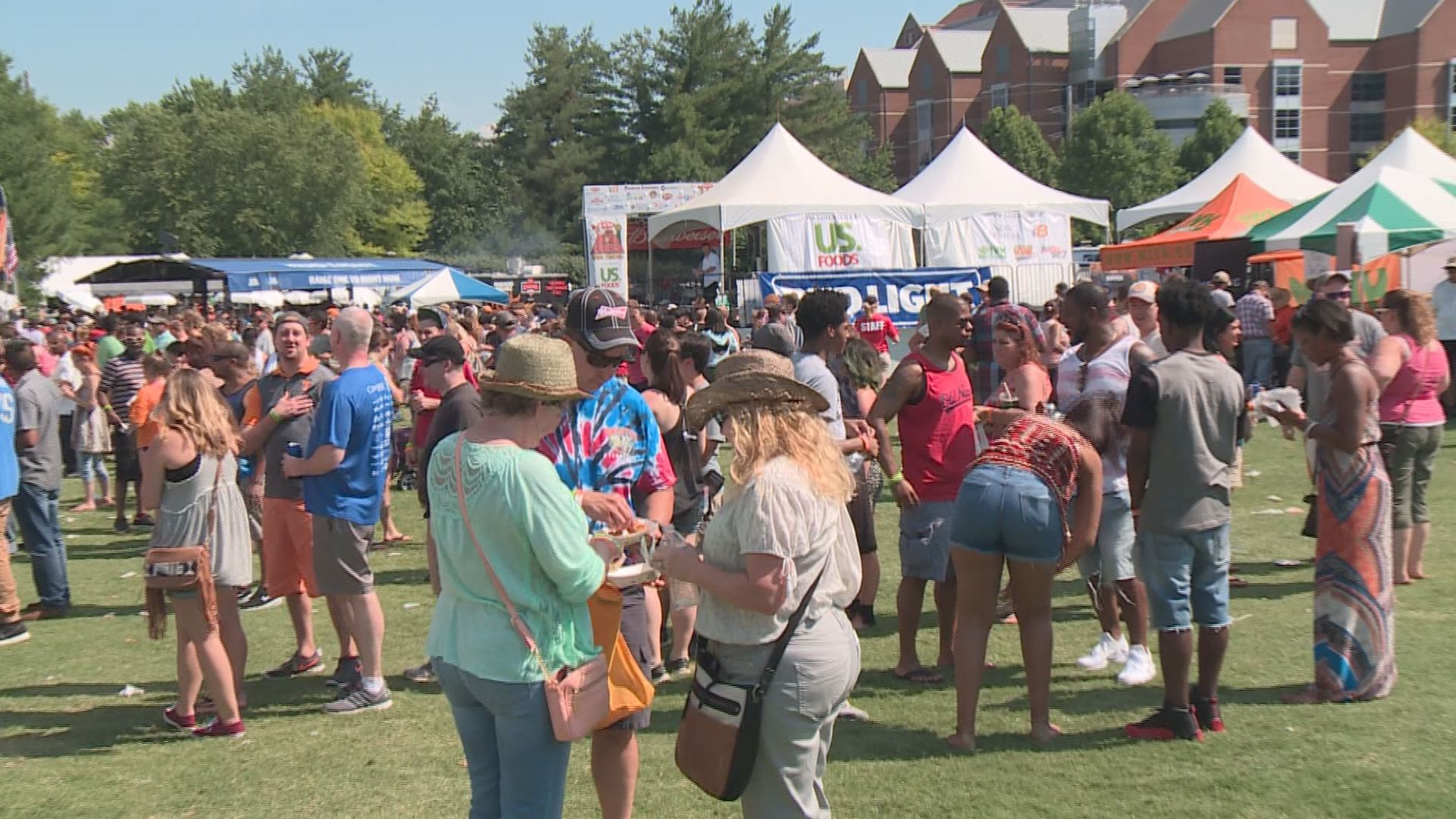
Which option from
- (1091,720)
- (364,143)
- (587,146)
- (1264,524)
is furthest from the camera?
(364,143)

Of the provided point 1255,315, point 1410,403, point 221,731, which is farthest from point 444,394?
point 1255,315

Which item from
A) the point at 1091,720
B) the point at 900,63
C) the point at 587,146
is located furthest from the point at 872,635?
the point at 900,63

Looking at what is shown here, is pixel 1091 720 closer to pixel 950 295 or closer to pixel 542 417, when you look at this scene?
pixel 950 295

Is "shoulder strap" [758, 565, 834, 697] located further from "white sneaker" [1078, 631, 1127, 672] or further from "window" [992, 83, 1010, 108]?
"window" [992, 83, 1010, 108]

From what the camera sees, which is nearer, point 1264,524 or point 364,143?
point 1264,524

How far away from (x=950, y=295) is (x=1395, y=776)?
2.78 metres

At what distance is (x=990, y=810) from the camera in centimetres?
438

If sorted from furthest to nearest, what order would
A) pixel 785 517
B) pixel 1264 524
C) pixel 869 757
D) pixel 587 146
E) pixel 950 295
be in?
pixel 587 146 < pixel 1264 524 < pixel 950 295 < pixel 869 757 < pixel 785 517

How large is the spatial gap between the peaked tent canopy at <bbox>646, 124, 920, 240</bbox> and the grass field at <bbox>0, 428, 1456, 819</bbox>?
14.9 metres

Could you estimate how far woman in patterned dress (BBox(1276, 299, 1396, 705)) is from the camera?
5.27 metres

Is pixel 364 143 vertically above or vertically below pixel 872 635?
above

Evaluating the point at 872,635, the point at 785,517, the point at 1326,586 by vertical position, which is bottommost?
the point at 872,635

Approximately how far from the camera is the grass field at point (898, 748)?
14.8ft

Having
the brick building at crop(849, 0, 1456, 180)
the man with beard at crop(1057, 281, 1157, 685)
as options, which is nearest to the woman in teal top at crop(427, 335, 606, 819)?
the man with beard at crop(1057, 281, 1157, 685)
